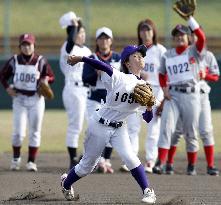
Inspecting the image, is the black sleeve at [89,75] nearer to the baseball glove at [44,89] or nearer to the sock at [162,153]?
the baseball glove at [44,89]

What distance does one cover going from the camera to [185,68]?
444 inches

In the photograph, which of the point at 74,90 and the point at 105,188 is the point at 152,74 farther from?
the point at 105,188

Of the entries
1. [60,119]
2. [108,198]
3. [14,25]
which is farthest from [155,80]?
[14,25]

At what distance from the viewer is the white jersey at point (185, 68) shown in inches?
444

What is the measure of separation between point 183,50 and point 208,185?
6.03 ft

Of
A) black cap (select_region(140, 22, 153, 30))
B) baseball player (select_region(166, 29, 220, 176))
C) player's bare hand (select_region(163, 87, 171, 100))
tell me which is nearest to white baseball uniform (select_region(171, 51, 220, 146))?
baseball player (select_region(166, 29, 220, 176))

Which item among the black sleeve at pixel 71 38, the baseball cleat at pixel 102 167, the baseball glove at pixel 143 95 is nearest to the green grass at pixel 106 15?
the black sleeve at pixel 71 38

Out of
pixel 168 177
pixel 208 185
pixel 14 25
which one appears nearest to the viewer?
pixel 208 185

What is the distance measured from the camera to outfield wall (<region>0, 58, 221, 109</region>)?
838 inches

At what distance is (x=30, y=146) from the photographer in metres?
12.0

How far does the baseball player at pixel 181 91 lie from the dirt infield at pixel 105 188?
45cm

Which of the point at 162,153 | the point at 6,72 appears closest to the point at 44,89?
the point at 6,72

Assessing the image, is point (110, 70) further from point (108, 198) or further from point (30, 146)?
point (30, 146)

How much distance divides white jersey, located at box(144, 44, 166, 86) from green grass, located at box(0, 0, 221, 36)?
49.0 feet
